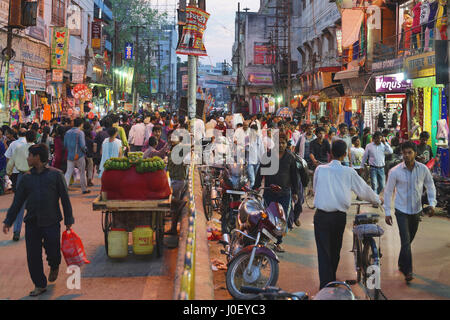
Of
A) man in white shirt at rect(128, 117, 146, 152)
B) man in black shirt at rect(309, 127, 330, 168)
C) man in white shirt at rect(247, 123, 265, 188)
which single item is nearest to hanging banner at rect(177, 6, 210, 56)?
man in white shirt at rect(128, 117, 146, 152)

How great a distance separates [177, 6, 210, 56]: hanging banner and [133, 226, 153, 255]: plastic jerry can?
9.35 m

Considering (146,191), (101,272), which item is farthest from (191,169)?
(101,272)

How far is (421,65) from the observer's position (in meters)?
15.8

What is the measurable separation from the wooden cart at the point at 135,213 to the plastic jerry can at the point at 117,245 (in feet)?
0.66

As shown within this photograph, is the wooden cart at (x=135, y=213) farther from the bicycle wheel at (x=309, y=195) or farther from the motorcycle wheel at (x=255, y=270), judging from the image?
the bicycle wheel at (x=309, y=195)

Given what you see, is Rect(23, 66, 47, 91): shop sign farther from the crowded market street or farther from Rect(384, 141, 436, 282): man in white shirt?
Rect(384, 141, 436, 282): man in white shirt

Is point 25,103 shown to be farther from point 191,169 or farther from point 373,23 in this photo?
point 373,23

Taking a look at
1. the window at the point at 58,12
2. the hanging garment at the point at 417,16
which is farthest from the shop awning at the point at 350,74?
the window at the point at 58,12

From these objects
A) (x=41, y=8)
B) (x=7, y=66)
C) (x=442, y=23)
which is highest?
(x=41, y=8)

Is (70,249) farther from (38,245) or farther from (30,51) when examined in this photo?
(30,51)

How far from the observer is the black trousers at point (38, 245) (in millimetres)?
6496

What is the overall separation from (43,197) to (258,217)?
2755 mm

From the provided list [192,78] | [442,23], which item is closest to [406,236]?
[192,78]

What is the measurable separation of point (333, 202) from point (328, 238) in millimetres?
434
